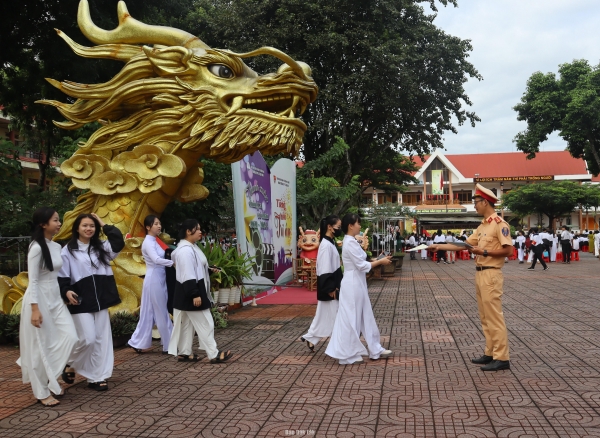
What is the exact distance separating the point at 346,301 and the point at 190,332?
171 centimetres

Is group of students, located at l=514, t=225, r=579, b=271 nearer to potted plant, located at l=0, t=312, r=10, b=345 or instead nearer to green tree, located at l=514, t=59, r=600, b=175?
green tree, located at l=514, t=59, r=600, b=175

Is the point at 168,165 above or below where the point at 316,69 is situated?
below

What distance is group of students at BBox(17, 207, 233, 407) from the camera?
492 cm

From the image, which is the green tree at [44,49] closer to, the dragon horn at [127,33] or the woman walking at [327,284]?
the dragon horn at [127,33]

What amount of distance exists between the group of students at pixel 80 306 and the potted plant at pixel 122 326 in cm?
108

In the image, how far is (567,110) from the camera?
31938mm

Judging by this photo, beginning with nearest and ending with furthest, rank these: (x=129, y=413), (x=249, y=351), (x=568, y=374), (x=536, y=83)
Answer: (x=129, y=413), (x=568, y=374), (x=249, y=351), (x=536, y=83)

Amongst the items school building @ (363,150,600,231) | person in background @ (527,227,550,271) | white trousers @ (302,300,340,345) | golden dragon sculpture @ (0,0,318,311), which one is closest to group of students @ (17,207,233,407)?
white trousers @ (302,300,340,345)

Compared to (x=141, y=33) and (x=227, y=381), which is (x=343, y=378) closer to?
(x=227, y=381)

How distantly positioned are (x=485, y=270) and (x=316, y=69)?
51.1 ft

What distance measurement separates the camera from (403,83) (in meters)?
19.8

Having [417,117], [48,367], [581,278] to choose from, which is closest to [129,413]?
[48,367]

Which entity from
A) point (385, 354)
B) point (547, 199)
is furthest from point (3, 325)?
point (547, 199)

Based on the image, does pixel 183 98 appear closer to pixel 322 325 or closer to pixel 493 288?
pixel 322 325
